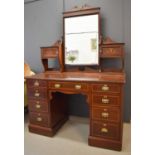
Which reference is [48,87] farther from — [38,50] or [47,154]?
[38,50]

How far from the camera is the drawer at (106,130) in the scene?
195 cm

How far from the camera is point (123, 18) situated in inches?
95.8

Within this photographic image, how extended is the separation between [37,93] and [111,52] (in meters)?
1.22

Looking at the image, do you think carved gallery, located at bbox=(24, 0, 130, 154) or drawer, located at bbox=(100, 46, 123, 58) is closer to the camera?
carved gallery, located at bbox=(24, 0, 130, 154)

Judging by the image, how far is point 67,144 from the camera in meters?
2.12

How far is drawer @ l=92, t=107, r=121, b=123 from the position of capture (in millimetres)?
1917

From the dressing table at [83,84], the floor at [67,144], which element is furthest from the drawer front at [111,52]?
the floor at [67,144]

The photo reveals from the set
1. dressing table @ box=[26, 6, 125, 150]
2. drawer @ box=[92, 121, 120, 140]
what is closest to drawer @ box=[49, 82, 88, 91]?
dressing table @ box=[26, 6, 125, 150]

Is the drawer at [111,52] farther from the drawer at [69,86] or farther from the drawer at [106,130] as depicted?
the drawer at [106,130]

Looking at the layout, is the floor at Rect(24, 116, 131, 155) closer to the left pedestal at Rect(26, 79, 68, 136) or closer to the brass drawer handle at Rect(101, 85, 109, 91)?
the left pedestal at Rect(26, 79, 68, 136)

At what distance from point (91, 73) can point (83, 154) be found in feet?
3.80

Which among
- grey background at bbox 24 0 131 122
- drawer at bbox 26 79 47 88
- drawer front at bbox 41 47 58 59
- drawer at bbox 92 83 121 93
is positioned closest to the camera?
drawer at bbox 92 83 121 93

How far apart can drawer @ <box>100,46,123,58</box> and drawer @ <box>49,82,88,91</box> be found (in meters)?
0.69
